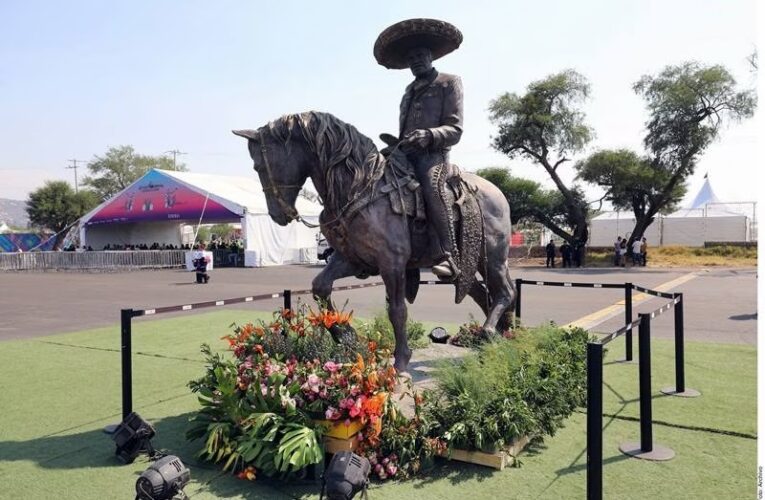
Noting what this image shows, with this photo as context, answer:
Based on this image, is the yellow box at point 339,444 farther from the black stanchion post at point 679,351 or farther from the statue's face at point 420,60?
the black stanchion post at point 679,351

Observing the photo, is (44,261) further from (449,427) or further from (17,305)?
(449,427)

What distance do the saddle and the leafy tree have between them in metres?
25.3

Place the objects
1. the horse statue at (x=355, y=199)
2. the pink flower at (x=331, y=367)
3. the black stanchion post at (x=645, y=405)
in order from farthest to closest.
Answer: the horse statue at (x=355, y=199) < the black stanchion post at (x=645, y=405) < the pink flower at (x=331, y=367)

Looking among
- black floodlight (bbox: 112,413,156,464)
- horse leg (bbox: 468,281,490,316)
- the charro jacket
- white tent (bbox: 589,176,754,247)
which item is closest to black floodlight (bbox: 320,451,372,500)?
black floodlight (bbox: 112,413,156,464)

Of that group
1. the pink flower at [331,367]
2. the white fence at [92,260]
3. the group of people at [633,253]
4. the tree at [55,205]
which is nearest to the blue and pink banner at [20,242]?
the tree at [55,205]

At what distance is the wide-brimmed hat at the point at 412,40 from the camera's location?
4414mm

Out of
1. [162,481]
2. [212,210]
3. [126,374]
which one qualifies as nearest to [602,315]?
[126,374]

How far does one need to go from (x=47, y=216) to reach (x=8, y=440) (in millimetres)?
48734

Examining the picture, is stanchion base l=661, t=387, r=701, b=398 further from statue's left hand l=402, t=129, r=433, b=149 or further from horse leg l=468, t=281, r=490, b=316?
statue's left hand l=402, t=129, r=433, b=149

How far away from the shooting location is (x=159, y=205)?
28250mm

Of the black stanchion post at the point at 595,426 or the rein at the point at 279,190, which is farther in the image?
the rein at the point at 279,190

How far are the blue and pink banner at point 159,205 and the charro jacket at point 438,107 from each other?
72.9 feet

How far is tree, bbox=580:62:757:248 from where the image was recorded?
82.2 ft

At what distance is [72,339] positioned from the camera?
8016mm
